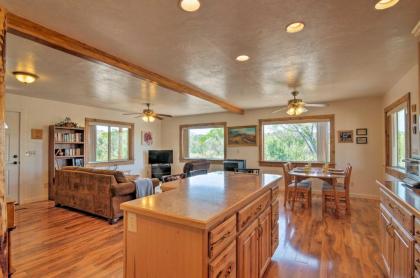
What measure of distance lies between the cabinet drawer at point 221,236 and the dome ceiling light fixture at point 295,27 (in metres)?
1.83

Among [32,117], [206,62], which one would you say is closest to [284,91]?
[206,62]

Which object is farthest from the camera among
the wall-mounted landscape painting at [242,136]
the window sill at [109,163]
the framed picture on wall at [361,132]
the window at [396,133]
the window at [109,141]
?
the wall-mounted landscape painting at [242,136]

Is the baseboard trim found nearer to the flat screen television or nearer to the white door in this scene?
the white door

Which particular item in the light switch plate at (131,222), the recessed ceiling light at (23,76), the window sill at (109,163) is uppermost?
the recessed ceiling light at (23,76)

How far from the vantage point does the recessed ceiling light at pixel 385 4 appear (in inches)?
66.6

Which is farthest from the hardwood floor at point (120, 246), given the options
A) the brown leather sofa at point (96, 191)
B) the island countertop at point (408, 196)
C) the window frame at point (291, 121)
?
the window frame at point (291, 121)

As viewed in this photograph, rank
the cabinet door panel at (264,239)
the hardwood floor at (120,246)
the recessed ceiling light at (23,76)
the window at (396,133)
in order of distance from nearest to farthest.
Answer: the cabinet door panel at (264,239)
the hardwood floor at (120,246)
the recessed ceiling light at (23,76)
the window at (396,133)

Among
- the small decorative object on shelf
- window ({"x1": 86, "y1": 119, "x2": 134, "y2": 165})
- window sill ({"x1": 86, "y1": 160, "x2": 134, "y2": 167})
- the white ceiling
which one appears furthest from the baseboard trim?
the white ceiling

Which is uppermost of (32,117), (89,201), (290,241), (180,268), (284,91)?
(284,91)

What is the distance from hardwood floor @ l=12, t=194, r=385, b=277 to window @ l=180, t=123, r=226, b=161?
3840 mm

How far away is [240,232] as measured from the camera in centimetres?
152

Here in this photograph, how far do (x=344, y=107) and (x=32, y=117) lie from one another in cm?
773

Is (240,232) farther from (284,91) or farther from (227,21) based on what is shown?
(284,91)

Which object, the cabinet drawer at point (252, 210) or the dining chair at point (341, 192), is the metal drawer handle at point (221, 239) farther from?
the dining chair at point (341, 192)
